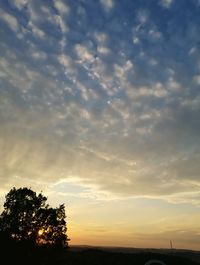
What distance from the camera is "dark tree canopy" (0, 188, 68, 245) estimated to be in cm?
5719

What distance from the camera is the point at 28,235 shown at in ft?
188

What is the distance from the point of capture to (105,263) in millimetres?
82438

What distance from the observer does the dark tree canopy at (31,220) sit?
57188 mm

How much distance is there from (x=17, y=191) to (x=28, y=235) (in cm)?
797

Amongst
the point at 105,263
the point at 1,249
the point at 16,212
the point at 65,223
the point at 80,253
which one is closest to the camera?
the point at 1,249

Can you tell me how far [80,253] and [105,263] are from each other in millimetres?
9139

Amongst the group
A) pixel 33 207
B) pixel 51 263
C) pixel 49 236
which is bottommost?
pixel 51 263

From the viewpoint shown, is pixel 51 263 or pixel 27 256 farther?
pixel 51 263

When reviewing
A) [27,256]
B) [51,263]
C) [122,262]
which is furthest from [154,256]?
[27,256]

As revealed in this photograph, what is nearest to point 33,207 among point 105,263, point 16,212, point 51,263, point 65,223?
point 16,212

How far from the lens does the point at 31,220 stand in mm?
58688

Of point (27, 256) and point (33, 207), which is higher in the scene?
point (33, 207)

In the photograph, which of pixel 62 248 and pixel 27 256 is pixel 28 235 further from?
pixel 62 248

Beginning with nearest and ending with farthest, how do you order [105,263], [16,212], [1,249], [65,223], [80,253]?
1. [1,249]
2. [16,212]
3. [65,223]
4. [105,263]
5. [80,253]
